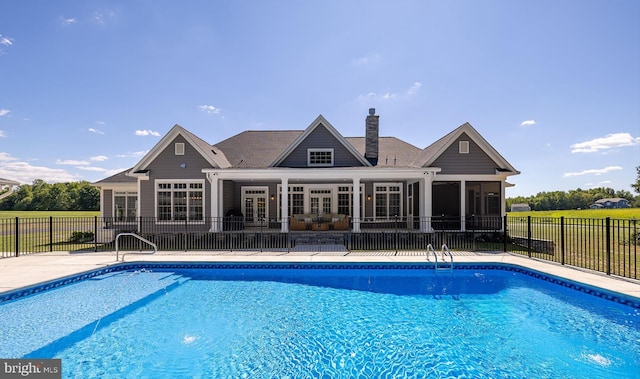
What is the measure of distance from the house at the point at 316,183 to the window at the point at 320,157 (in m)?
0.06

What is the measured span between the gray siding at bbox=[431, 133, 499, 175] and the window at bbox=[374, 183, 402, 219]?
3370 millimetres

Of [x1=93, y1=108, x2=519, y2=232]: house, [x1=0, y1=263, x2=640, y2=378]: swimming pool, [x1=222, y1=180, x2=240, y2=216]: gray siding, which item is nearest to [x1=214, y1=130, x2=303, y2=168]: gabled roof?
[x1=93, y1=108, x2=519, y2=232]: house

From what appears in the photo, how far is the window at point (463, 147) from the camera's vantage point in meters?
16.6

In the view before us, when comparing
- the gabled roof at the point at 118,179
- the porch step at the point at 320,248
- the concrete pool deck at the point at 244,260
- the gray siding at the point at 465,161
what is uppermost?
the gray siding at the point at 465,161

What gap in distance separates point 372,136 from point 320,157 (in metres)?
3.84

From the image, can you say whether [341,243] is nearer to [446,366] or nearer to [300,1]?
[446,366]

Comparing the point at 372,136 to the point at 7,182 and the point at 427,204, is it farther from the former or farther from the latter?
the point at 7,182

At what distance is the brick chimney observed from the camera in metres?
18.1

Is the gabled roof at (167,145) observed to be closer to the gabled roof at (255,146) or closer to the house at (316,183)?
the house at (316,183)

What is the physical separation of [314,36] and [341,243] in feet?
38.1

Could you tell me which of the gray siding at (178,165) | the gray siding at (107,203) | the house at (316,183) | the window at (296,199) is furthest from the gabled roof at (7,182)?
the window at (296,199)

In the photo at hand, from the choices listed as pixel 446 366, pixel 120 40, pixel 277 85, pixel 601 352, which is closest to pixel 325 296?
pixel 446 366

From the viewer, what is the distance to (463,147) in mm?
16656

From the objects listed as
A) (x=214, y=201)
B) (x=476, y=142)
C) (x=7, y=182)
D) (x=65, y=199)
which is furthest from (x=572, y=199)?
(x=65, y=199)
